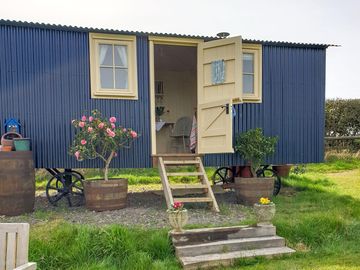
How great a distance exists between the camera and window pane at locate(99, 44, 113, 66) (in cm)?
667

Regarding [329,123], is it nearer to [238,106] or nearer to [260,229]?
[238,106]

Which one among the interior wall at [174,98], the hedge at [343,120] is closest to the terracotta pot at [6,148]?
the interior wall at [174,98]

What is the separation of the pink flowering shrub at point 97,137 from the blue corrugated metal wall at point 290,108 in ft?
6.22

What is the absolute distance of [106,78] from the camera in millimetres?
6715

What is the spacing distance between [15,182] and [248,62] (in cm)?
483

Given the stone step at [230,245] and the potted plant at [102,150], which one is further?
the potted plant at [102,150]

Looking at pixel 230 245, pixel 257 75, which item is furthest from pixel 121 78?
pixel 230 245

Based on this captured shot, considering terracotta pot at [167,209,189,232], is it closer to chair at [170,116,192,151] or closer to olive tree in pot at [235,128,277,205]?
olive tree in pot at [235,128,277,205]

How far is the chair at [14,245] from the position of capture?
264 centimetres

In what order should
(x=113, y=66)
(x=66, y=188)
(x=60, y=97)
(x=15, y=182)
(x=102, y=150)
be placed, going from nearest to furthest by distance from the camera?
(x=15, y=182)
(x=102, y=150)
(x=60, y=97)
(x=113, y=66)
(x=66, y=188)

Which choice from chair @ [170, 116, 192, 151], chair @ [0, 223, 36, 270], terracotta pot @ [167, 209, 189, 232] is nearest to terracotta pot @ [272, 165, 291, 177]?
chair @ [170, 116, 192, 151]

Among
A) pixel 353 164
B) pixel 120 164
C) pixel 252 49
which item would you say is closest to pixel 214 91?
pixel 252 49

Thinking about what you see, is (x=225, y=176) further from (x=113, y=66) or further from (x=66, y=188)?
(x=113, y=66)

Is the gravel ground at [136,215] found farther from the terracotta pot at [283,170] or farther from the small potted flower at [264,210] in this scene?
the terracotta pot at [283,170]
